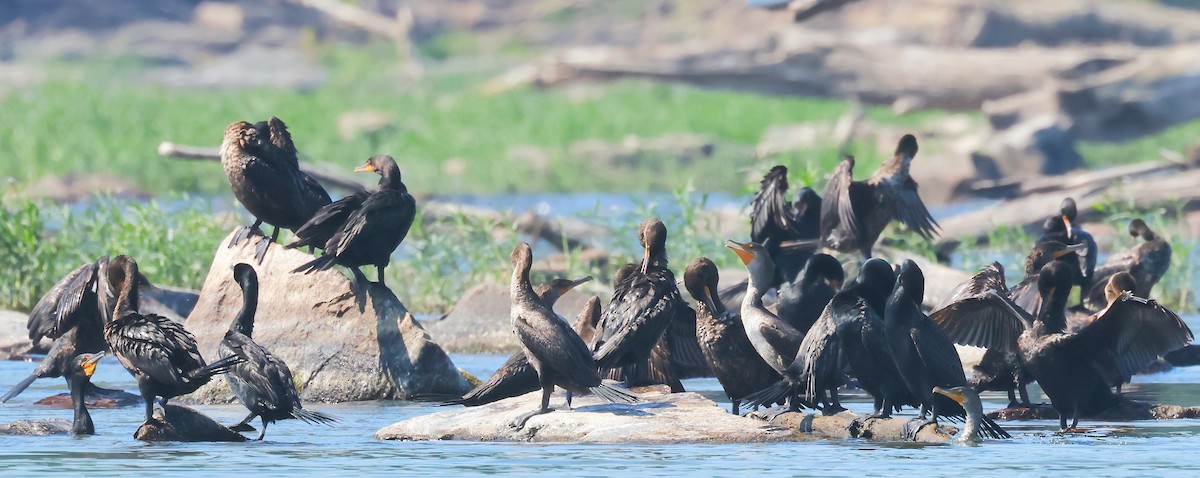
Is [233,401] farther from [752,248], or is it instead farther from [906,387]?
[906,387]

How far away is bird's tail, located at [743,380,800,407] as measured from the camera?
1015cm

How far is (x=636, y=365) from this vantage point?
35.7 feet

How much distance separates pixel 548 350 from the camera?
980 cm

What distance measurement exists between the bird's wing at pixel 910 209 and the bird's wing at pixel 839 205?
339mm

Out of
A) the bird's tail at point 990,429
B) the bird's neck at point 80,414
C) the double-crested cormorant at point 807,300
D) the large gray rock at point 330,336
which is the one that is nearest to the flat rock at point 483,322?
the large gray rock at point 330,336

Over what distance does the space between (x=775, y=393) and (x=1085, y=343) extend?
1653 mm

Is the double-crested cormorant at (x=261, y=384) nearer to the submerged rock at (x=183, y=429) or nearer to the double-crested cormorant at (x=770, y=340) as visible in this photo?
the submerged rock at (x=183, y=429)

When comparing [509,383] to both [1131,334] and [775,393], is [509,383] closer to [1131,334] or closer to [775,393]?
[775,393]

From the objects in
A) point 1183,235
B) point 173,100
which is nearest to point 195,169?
point 173,100

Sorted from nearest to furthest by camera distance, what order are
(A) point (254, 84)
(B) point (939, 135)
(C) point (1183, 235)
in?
(C) point (1183, 235) < (B) point (939, 135) < (A) point (254, 84)

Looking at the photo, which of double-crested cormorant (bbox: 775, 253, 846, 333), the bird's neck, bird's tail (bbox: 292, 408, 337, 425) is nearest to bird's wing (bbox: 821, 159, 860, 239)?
double-crested cormorant (bbox: 775, 253, 846, 333)

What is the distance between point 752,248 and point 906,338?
1358 millimetres

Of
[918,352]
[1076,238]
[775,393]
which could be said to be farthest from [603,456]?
[1076,238]

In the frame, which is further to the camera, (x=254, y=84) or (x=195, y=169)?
(x=254, y=84)
